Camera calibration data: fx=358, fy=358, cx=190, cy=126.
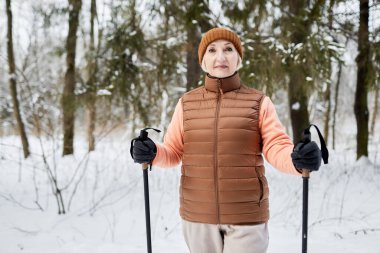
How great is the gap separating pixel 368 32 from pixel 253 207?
6.09m

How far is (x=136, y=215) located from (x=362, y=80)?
548 centimetres

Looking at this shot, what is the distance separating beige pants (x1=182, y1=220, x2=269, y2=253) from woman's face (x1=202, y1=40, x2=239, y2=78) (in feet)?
2.62

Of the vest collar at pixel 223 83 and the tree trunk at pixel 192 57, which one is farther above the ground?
the tree trunk at pixel 192 57

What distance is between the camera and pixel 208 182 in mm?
1823

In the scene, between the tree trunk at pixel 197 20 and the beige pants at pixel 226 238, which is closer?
the beige pants at pixel 226 238

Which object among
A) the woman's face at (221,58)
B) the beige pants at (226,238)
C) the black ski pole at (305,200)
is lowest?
the beige pants at (226,238)

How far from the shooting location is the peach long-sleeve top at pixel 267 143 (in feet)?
5.62

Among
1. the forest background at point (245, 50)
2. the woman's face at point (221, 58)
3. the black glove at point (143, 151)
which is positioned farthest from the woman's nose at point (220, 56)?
the forest background at point (245, 50)

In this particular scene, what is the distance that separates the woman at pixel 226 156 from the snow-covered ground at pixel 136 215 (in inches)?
66.9

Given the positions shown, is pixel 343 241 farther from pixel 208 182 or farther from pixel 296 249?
pixel 208 182

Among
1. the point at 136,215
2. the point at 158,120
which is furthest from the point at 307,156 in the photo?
the point at 158,120

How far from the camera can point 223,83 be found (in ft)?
6.21

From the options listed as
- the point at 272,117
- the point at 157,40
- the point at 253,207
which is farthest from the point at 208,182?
the point at 157,40

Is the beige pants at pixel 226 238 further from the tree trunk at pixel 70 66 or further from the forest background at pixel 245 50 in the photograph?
the tree trunk at pixel 70 66
